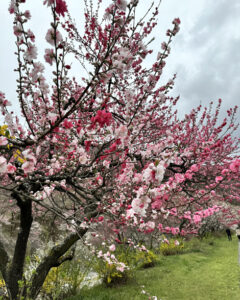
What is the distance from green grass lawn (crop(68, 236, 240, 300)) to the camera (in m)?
4.50

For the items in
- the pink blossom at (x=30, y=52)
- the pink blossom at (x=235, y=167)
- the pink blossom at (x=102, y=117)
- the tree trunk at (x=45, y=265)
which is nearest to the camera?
the pink blossom at (x=30, y=52)

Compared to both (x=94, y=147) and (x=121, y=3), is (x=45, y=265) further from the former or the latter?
(x=121, y=3)

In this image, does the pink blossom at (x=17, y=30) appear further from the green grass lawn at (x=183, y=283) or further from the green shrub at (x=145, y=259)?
the green shrub at (x=145, y=259)

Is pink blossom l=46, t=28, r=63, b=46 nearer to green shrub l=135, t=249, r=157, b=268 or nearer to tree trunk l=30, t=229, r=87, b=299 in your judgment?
tree trunk l=30, t=229, r=87, b=299

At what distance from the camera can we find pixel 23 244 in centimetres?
387

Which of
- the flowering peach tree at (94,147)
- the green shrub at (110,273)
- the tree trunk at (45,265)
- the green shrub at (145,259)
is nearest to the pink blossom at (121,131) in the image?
the flowering peach tree at (94,147)

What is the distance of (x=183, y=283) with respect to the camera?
5.37 m

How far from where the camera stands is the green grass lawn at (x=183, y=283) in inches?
177

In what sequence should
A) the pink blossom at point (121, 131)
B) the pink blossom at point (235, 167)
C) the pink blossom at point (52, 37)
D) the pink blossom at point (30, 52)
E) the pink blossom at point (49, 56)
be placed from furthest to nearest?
1. the pink blossom at point (235, 167)
2. the pink blossom at point (121, 131)
3. the pink blossom at point (30, 52)
4. the pink blossom at point (49, 56)
5. the pink blossom at point (52, 37)

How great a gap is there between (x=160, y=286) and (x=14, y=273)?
138 inches

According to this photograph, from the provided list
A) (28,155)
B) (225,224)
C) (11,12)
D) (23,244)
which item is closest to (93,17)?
(11,12)

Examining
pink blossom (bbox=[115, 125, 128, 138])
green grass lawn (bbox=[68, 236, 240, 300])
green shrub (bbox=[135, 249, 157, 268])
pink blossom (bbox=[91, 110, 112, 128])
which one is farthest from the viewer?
green shrub (bbox=[135, 249, 157, 268])

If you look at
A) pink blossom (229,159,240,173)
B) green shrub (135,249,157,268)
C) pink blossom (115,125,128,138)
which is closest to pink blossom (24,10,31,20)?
pink blossom (115,125,128,138)

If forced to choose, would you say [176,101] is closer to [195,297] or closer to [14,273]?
[195,297]
